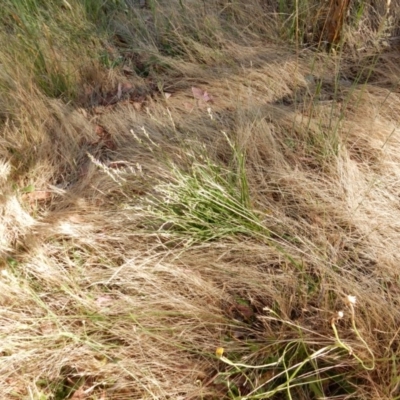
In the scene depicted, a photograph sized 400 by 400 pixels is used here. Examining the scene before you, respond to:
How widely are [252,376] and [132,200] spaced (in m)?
0.97

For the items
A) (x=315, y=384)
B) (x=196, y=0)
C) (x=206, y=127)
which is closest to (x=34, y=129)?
(x=206, y=127)

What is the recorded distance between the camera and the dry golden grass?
1.50m

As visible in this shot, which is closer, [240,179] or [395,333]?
[395,333]

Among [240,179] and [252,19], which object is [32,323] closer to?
[240,179]

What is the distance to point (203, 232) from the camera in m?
1.79

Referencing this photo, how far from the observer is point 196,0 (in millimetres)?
3174

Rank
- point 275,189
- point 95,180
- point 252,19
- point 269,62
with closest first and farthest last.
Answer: point 275,189 → point 95,180 → point 269,62 → point 252,19

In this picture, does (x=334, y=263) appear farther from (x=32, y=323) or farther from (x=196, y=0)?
(x=196, y=0)

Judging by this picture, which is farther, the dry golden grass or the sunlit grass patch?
the sunlit grass patch

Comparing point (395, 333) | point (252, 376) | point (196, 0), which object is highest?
point (196, 0)

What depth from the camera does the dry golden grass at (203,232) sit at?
4.94 feet

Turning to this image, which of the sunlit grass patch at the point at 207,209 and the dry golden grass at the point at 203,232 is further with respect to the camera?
the sunlit grass patch at the point at 207,209

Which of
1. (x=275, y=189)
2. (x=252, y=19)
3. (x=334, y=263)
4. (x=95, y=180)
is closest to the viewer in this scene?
(x=334, y=263)

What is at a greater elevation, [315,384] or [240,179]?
[240,179]
